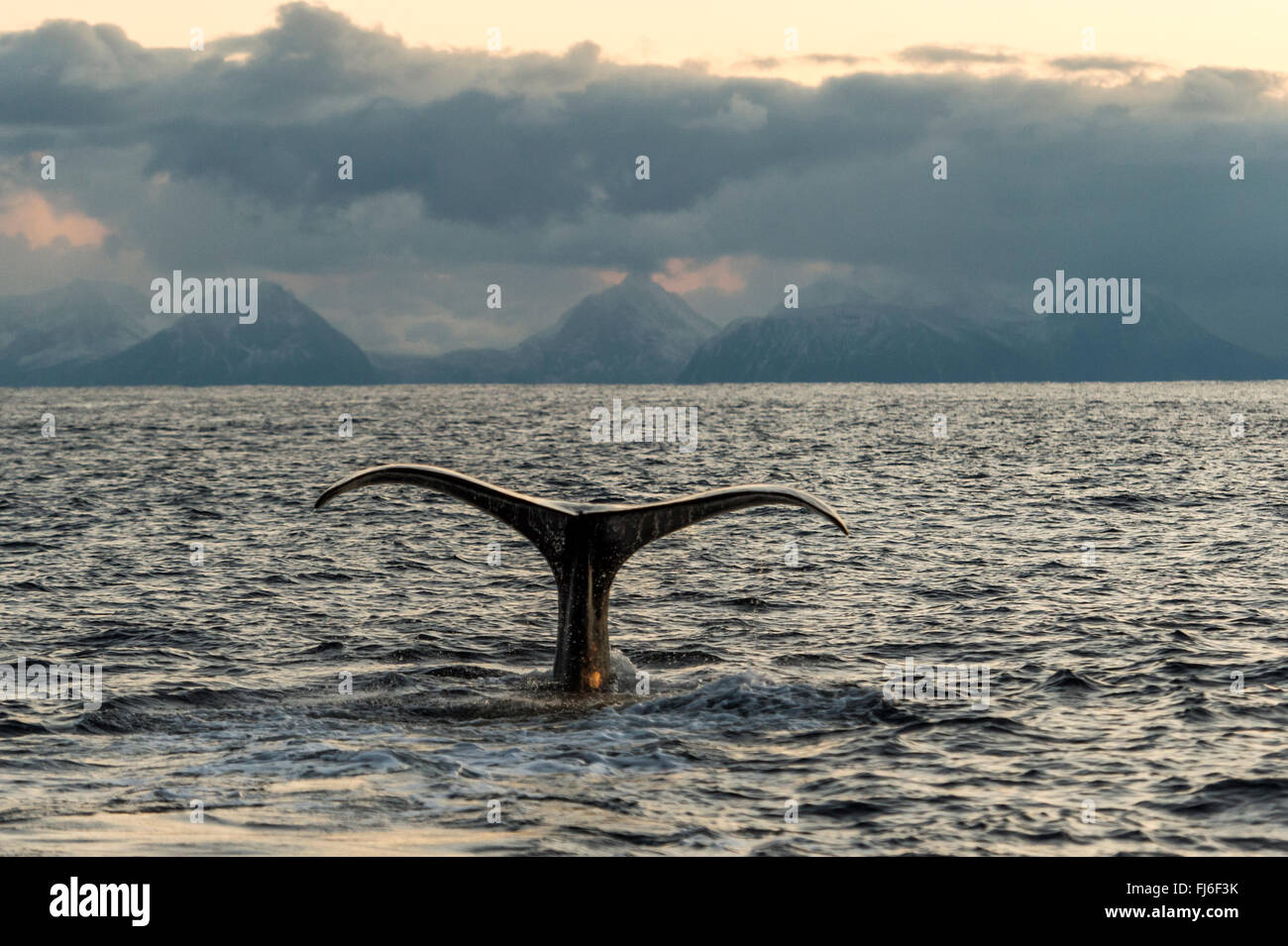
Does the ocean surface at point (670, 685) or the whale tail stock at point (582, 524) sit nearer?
the ocean surface at point (670, 685)

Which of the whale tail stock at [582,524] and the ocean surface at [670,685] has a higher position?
the whale tail stock at [582,524]

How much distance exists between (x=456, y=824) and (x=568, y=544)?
13.0ft

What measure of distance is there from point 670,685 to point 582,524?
3040 mm

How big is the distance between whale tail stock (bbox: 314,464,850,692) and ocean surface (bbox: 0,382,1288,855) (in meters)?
1.15

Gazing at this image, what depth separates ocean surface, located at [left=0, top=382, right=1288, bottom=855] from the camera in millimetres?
10625

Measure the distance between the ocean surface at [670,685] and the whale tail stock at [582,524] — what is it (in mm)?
1147

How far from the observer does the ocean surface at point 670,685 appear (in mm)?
10625

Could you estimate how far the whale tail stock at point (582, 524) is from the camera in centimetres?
1295

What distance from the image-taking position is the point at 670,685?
15.7 metres

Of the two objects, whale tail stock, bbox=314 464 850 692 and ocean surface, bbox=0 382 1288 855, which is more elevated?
whale tail stock, bbox=314 464 850 692

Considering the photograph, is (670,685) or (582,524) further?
(670,685)

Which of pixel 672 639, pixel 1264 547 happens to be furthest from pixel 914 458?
pixel 672 639
